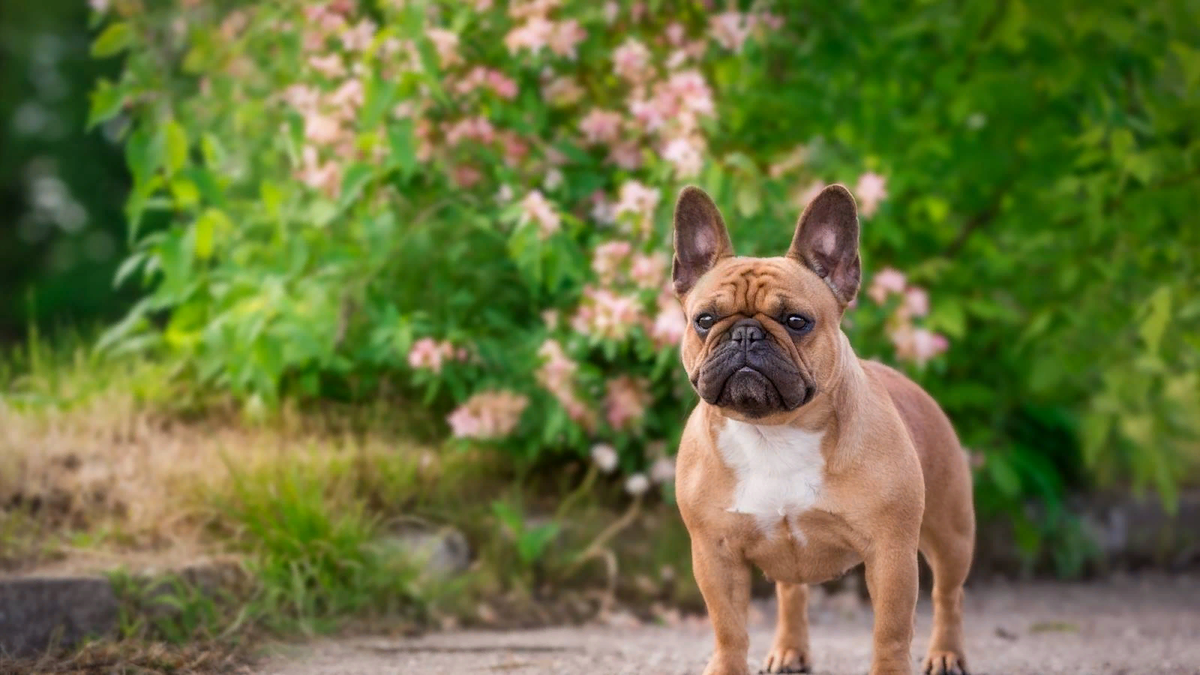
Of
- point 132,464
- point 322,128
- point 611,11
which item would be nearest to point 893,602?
point 611,11

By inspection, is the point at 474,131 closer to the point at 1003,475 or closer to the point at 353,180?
the point at 353,180

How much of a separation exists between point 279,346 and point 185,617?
4.43 feet

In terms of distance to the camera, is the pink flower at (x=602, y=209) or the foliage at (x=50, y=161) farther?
the foliage at (x=50, y=161)

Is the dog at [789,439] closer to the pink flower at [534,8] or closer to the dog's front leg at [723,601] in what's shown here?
the dog's front leg at [723,601]

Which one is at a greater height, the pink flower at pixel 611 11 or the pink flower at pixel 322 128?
the pink flower at pixel 611 11

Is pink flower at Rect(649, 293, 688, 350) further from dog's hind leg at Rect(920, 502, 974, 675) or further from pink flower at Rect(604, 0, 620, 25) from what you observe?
dog's hind leg at Rect(920, 502, 974, 675)

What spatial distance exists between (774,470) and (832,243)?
62 centimetres

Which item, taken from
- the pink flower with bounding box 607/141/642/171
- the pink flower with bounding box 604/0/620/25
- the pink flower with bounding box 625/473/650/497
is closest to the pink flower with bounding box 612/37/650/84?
the pink flower with bounding box 604/0/620/25

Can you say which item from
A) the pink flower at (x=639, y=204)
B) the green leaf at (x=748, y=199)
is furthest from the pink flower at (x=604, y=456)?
the green leaf at (x=748, y=199)

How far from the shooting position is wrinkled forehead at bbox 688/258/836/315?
130 inches

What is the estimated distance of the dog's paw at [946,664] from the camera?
3912mm

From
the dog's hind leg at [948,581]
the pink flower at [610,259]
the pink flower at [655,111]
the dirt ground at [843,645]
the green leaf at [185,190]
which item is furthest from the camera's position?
the green leaf at [185,190]

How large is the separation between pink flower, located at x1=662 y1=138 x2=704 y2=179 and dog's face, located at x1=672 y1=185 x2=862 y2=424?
64.8 inches

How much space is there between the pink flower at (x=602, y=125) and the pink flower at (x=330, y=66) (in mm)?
1050
